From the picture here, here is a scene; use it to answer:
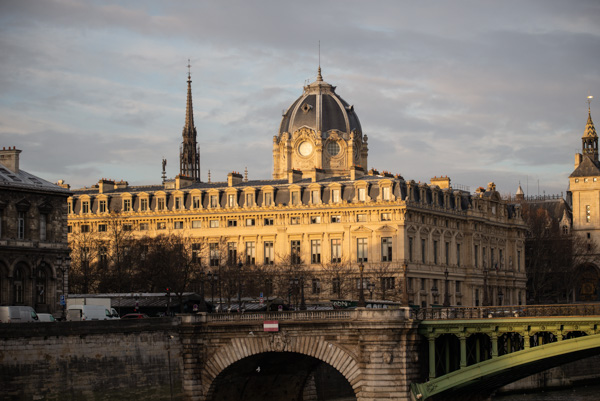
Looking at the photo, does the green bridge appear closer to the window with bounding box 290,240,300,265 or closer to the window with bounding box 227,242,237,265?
the window with bounding box 290,240,300,265

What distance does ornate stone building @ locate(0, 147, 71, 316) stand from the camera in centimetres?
9325

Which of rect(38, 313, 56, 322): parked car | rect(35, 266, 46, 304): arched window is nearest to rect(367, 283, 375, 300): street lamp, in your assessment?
rect(35, 266, 46, 304): arched window

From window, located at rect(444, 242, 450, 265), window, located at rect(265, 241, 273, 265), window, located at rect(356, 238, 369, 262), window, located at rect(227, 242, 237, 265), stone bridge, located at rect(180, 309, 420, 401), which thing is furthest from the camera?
window, located at rect(444, 242, 450, 265)

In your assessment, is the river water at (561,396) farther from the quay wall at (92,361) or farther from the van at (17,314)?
Answer: the van at (17,314)

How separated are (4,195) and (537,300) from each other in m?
94.1

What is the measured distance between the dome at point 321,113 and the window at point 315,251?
20.1m

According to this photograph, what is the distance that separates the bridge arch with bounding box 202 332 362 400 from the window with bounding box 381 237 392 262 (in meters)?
49.9

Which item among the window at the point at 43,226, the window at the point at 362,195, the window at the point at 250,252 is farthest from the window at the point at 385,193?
the window at the point at 43,226

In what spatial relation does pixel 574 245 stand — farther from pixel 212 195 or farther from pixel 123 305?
pixel 123 305

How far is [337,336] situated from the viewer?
80.8 m

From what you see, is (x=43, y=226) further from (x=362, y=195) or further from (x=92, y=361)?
(x=362, y=195)

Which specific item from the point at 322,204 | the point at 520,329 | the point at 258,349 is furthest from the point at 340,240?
the point at 520,329

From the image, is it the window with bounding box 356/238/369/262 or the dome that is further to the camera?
the dome

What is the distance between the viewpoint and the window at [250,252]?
141000mm
